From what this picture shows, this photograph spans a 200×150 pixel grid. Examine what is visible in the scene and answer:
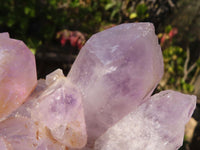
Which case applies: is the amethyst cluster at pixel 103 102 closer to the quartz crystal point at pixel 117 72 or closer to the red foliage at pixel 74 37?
the quartz crystal point at pixel 117 72

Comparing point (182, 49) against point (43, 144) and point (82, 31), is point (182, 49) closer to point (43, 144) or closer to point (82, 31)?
point (82, 31)

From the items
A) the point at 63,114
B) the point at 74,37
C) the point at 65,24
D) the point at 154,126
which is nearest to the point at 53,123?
the point at 63,114

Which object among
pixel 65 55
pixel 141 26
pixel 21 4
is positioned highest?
pixel 141 26

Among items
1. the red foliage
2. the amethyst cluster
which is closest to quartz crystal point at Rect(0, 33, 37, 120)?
the amethyst cluster

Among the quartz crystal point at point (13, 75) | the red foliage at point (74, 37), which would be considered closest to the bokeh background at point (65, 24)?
the red foliage at point (74, 37)

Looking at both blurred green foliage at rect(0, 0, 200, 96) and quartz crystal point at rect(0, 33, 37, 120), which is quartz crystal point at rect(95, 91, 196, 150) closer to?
quartz crystal point at rect(0, 33, 37, 120)

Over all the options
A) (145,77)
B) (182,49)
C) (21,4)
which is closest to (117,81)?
(145,77)
